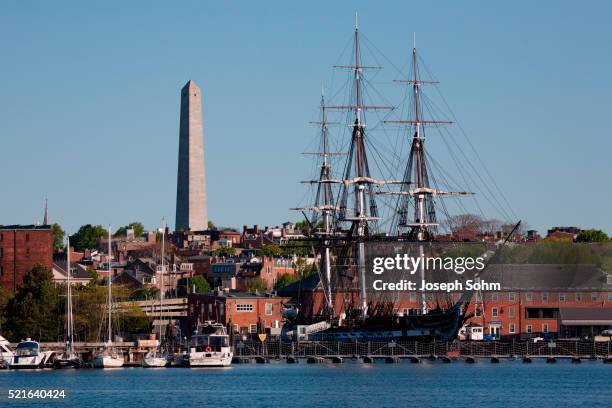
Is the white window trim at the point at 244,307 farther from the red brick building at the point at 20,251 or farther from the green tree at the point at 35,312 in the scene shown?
the green tree at the point at 35,312

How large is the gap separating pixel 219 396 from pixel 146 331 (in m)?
79.9

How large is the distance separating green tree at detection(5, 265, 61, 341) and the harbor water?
21.6 m

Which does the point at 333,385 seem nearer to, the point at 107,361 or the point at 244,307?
the point at 107,361

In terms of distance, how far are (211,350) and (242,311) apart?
47.0m

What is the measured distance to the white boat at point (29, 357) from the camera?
132625 mm

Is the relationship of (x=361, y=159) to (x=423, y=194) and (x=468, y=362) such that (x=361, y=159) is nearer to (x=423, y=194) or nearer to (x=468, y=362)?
(x=423, y=194)

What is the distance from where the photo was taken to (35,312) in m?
155

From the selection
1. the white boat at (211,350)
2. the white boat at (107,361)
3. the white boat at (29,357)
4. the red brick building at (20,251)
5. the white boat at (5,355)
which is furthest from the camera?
the red brick building at (20,251)

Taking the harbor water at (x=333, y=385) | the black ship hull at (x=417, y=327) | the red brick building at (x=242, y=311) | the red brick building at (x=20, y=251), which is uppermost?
the red brick building at (x=20, y=251)

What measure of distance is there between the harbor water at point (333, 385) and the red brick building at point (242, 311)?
118ft

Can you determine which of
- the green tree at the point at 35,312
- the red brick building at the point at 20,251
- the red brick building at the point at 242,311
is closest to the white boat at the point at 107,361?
the green tree at the point at 35,312

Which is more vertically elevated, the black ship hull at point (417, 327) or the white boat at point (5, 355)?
the black ship hull at point (417, 327)

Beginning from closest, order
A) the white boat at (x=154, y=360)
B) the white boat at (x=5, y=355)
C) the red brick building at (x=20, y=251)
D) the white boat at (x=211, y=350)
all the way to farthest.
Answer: the white boat at (x=211, y=350)
the white boat at (x=5, y=355)
the white boat at (x=154, y=360)
the red brick building at (x=20, y=251)

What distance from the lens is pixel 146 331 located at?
17988cm
